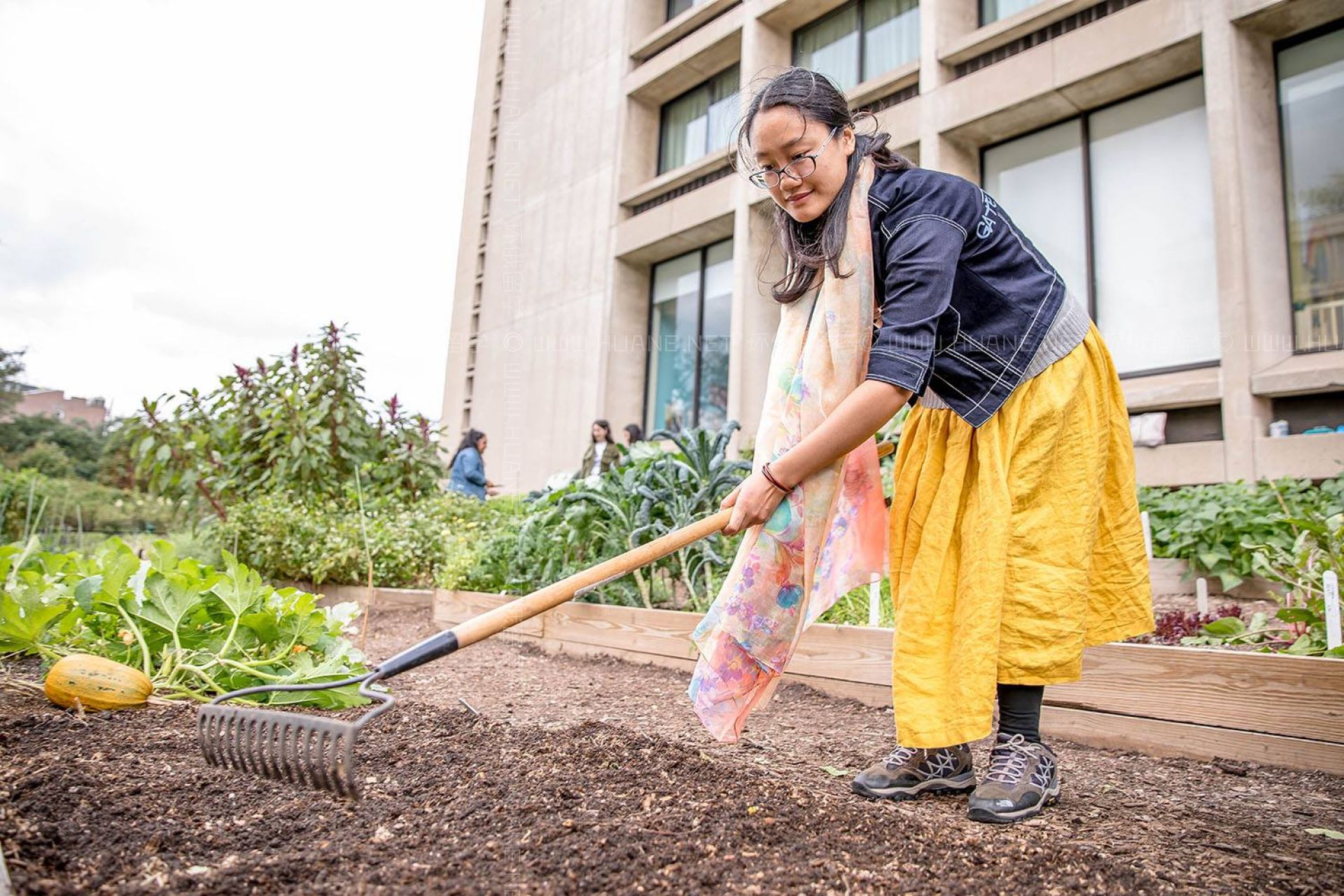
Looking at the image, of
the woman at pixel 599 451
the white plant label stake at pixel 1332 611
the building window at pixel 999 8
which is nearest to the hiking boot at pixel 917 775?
the white plant label stake at pixel 1332 611

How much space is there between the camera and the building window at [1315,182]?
5805 millimetres

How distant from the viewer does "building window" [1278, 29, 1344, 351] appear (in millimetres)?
5805

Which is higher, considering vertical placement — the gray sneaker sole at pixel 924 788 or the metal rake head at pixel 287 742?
the metal rake head at pixel 287 742

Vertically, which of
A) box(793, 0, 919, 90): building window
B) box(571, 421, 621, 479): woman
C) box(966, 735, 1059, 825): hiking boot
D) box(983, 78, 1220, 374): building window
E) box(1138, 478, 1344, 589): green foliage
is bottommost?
box(966, 735, 1059, 825): hiking boot

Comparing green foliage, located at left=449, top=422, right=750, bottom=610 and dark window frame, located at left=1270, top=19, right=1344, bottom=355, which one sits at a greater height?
dark window frame, located at left=1270, top=19, right=1344, bottom=355

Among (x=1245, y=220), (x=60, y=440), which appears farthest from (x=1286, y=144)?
(x=60, y=440)

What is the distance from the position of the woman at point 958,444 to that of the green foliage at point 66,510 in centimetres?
461

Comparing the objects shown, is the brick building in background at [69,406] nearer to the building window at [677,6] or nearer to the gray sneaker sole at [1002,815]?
the building window at [677,6]

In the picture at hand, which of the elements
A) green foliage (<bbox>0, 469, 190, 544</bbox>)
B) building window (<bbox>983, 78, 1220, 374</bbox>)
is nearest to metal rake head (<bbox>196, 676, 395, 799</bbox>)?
green foliage (<bbox>0, 469, 190, 544</bbox>)

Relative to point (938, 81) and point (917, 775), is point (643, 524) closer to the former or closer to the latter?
point (917, 775)

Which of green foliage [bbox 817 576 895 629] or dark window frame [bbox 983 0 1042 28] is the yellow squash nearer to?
green foliage [bbox 817 576 895 629]

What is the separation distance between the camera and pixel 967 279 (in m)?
1.80

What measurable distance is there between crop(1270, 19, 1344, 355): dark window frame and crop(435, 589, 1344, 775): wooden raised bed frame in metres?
4.65

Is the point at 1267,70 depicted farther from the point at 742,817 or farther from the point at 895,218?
the point at 742,817
